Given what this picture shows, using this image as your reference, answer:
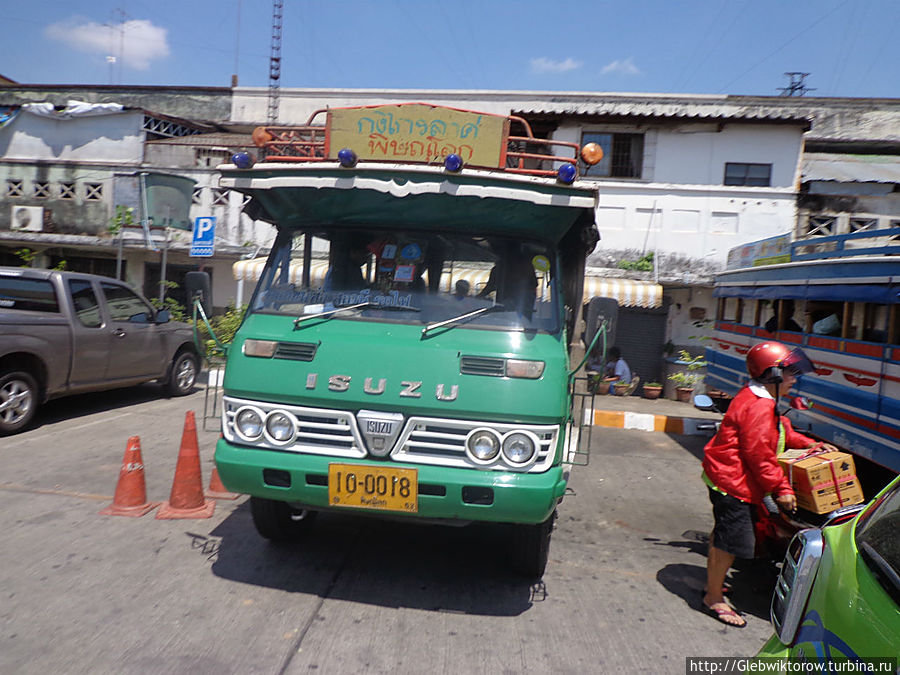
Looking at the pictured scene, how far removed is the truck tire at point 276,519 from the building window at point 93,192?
15.7m

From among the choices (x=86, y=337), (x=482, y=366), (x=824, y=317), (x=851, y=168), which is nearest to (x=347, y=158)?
(x=482, y=366)

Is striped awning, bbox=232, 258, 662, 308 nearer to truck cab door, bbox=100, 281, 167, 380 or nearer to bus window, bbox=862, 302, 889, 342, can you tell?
truck cab door, bbox=100, 281, 167, 380

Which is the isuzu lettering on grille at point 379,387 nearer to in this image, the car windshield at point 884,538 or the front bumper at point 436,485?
the front bumper at point 436,485

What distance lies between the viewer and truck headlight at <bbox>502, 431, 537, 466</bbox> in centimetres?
332

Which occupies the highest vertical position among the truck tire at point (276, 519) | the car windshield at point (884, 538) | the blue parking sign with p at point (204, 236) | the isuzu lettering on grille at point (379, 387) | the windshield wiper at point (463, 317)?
the blue parking sign with p at point (204, 236)

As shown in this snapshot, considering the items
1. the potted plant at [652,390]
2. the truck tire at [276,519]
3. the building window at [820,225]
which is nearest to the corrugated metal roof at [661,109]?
the building window at [820,225]

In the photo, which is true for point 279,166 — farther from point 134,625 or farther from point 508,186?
point 134,625

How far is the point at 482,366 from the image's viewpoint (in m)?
3.41

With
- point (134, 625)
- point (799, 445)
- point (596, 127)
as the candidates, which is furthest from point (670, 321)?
point (134, 625)

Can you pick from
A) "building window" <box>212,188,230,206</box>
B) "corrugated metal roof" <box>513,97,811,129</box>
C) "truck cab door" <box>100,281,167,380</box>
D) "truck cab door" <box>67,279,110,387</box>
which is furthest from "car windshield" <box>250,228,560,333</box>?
"building window" <box>212,188,230,206</box>

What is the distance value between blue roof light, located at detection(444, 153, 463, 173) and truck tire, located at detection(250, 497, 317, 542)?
236 centimetres

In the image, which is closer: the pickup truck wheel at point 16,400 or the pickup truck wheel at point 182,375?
the pickup truck wheel at point 16,400

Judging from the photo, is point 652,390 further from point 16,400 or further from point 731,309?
point 16,400

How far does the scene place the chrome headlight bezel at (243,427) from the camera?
11.4 ft
